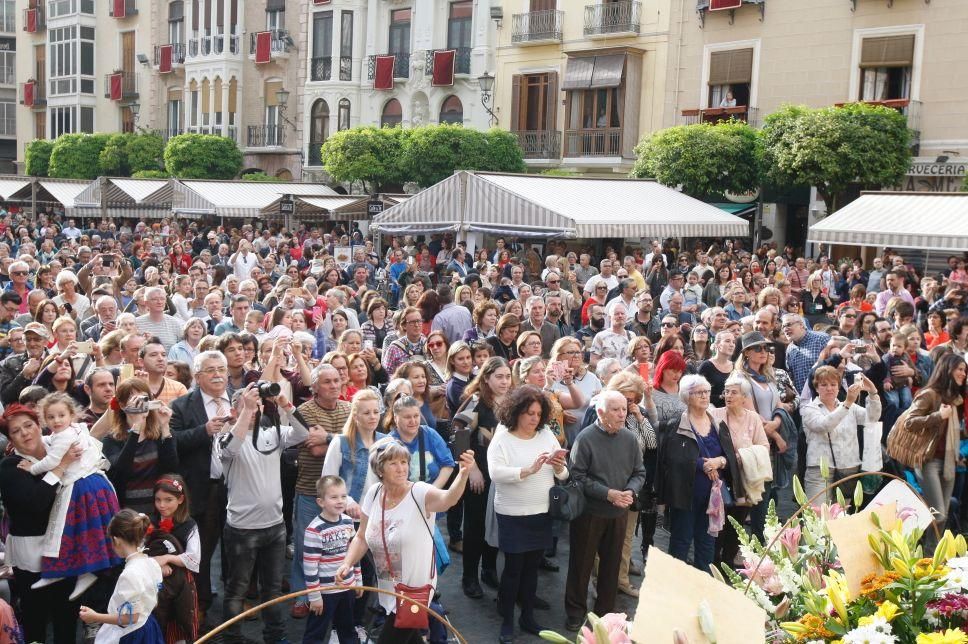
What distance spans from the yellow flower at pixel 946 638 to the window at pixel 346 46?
34.2 metres

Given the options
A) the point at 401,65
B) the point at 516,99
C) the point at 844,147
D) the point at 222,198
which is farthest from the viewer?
the point at 401,65

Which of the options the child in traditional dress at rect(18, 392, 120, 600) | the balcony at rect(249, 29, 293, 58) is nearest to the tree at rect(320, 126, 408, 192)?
the balcony at rect(249, 29, 293, 58)

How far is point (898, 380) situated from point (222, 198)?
65.1 feet

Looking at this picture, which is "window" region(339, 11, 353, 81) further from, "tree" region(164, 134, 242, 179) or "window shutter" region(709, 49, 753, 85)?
"window shutter" region(709, 49, 753, 85)

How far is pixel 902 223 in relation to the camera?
50.8ft

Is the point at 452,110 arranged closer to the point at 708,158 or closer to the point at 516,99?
the point at 516,99

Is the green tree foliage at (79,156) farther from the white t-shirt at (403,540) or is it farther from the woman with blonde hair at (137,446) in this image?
the white t-shirt at (403,540)

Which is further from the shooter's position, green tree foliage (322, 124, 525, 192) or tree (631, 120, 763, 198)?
green tree foliage (322, 124, 525, 192)

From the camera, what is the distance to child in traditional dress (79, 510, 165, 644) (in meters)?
4.45

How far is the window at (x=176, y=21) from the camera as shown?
133 ft

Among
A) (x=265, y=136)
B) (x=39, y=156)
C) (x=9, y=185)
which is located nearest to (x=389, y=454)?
(x=9, y=185)

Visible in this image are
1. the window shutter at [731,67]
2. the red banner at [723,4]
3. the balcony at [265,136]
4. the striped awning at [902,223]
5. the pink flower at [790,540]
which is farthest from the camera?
the balcony at [265,136]

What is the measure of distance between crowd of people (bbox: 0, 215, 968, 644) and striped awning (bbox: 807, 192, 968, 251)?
233 inches

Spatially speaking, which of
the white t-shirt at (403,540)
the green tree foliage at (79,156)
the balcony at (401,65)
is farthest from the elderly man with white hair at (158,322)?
the green tree foliage at (79,156)
